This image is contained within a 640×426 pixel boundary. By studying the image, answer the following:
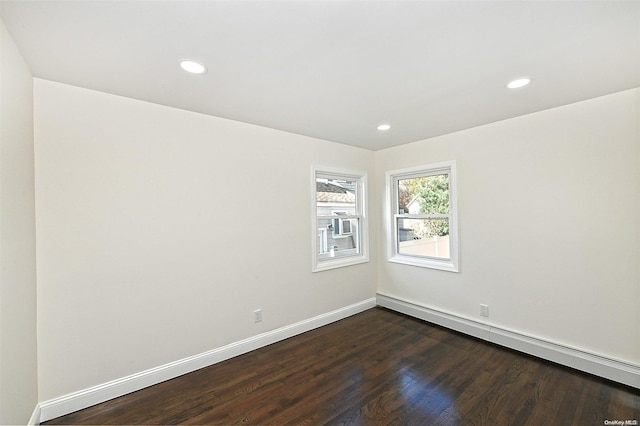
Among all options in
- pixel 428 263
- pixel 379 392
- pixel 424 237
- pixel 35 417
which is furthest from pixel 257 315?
pixel 424 237

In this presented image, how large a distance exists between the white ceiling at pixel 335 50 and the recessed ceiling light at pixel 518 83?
0.05m

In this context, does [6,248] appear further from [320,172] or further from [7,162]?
[320,172]

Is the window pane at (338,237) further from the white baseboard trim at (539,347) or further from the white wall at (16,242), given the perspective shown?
the white wall at (16,242)

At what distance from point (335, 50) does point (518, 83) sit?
1.50m

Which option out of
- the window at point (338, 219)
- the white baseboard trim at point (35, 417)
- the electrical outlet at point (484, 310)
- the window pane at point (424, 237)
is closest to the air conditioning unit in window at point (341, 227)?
the window at point (338, 219)

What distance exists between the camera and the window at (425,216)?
11.1ft

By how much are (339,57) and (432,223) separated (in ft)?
8.86

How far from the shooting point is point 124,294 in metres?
A: 2.19

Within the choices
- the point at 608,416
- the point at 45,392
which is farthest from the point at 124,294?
the point at 608,416

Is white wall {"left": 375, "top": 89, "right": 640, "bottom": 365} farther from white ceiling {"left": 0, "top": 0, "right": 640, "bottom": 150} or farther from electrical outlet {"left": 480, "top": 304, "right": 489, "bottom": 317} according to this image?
white ceiling {"left": 0, "top": 0, "right": 640, "bottom": 150}

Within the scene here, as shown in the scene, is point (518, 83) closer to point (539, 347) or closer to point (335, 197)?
point (335, 197)

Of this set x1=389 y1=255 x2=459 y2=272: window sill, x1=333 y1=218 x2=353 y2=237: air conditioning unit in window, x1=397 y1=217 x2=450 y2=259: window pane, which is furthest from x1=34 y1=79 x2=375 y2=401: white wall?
x1=397 y1=217 x2=450 y2=259: window pane

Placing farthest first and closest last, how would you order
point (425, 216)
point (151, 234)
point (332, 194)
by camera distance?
point (332, 194) → point (425, 216) → point (151, 234)

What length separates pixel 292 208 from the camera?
3.25 meters
